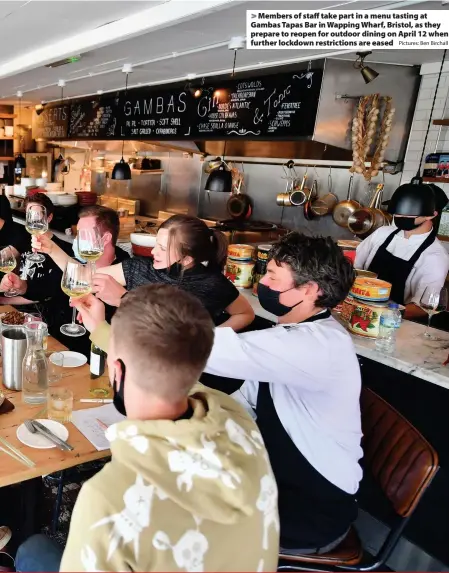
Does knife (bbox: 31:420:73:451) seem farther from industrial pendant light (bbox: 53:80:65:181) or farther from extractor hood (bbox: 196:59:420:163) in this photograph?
industrial pendant light (bbox: 53:80:65:181)

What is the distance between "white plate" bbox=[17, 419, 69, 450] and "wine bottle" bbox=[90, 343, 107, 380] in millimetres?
385

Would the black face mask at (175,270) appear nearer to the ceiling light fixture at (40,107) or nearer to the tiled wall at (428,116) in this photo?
the tiled wall at (428,116)

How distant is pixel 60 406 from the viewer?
1690mm

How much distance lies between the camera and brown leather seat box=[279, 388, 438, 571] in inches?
58.0

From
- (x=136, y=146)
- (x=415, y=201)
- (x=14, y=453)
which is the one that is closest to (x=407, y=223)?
(x=415, y=201)

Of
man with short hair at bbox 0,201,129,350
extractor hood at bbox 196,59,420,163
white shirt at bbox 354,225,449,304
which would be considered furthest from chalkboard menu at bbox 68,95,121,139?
white shirt at bbox 354,225,449,304

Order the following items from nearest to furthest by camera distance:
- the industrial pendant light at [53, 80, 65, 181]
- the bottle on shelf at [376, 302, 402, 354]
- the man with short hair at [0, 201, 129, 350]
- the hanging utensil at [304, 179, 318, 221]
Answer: the bottle on shelf at [376, 302, 402, 354] < the man with short hair at [0, 201, 129, 350] < the hanging utensil at [304, 179, 318, 221] < the industrial pendant light at [53, 80, 65, 181]

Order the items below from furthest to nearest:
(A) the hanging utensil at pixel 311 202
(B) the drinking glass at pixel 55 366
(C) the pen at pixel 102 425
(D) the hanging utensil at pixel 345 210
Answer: (A) the hanging utensil at pixel 311 202 → (D) the hanging utensil at pixel 345 210 → (B) the drinking glass at pixel 55 366 → (C) the pen at pixel 102 425

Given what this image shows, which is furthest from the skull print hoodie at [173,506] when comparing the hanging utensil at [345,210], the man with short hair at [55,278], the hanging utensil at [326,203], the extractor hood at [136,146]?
the extractor hood at [136,146]

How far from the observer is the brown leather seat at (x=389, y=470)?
4.83 feet

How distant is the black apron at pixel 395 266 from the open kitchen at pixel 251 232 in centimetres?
2

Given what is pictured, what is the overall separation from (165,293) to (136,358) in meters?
0.17

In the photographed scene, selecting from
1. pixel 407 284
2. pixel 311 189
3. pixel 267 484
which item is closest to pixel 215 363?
pixel 267 484

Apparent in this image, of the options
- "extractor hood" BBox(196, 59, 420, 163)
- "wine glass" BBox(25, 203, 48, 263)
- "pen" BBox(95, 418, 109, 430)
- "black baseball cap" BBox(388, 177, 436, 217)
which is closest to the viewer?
"pen" BBox(95, 418, 109, 430)
